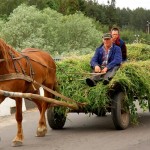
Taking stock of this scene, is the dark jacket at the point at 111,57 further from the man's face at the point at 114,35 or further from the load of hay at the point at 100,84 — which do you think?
the man's face at the point at 114,35

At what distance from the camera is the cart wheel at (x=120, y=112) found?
9164 mm

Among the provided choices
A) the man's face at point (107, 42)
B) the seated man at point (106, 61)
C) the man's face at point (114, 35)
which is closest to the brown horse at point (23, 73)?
the seated man at point (106, 61)

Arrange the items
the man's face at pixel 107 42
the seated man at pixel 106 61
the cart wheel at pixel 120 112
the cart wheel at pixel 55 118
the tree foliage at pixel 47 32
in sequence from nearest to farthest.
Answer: the cart wheel at pixel 120 112 < the seated man at pixel 106 61 < the cart wheel at pixel 55 118 < the man's face at pixel 107 42 < the tree foliage at pixel 47 32

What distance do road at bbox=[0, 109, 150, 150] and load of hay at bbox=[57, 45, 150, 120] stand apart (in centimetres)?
52

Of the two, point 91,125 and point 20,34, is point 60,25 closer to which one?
point 20,34

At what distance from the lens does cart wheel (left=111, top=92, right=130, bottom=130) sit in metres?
9.16

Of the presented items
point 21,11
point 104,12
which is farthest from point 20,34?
point 104,12

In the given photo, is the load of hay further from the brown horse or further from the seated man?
the brown horse

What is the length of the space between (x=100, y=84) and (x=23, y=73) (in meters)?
1.65

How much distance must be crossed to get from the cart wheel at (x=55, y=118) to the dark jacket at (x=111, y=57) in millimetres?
1197

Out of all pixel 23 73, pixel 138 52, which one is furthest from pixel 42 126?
pixel 138 52

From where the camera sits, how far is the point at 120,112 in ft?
30.4

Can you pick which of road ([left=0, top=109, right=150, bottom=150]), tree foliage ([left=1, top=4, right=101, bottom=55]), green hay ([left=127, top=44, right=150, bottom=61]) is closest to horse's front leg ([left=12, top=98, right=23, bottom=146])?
road ([left=0, top=109, right=150, bottom=150])

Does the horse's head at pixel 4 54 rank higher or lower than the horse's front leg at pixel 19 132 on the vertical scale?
higher
